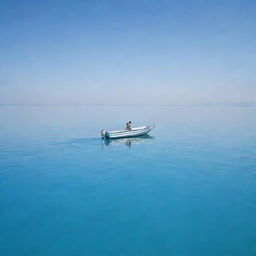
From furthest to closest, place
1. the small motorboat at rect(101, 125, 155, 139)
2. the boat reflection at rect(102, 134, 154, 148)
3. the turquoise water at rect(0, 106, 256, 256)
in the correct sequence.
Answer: the small motorboat at rect(101, 125, 155, 139) < the boat reflection at rect(102, 134, 154, 148) < the turquoise water at rect(0, 106, 256, 256)

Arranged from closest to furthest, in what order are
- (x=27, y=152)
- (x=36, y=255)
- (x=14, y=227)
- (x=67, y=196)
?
(x=36, y=255), (x=14, y=227), (x=67, y=196), (x=27, y=152)

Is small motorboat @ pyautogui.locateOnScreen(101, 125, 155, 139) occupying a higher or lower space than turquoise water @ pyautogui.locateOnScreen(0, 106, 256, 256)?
higher

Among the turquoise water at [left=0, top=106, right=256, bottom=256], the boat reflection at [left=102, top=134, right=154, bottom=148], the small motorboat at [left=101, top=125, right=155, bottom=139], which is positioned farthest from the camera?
the small motorboat at [left=101, top=125, right=155, bottom=139]

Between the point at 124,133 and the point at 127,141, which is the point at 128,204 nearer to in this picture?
the point at 127,141

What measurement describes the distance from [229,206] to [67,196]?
1103cm

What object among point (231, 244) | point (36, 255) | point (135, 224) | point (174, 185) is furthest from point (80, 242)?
point (174, 185)

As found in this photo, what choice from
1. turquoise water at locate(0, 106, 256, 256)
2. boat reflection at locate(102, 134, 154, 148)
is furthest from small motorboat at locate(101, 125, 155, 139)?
turquoise water at locate(0, 106, 256, 256)

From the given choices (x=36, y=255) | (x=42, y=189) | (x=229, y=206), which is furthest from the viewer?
(x=42, y=189)

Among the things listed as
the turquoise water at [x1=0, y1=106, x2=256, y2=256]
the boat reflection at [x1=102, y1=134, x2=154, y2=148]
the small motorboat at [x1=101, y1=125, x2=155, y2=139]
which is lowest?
the turquoise water at [x1=0, y1=106, x2=256, y2=256]

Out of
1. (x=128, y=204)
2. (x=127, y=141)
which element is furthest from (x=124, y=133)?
(x=128, y=204)

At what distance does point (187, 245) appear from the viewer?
34.8ft

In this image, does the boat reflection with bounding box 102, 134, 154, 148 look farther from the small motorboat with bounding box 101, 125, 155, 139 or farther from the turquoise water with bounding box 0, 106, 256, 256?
the turquoise water with bounding box 0, 106, 256, 256

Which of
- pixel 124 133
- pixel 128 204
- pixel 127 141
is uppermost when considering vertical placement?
pixel 124 133

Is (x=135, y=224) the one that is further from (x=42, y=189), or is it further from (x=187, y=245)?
(x=42, y=189)
